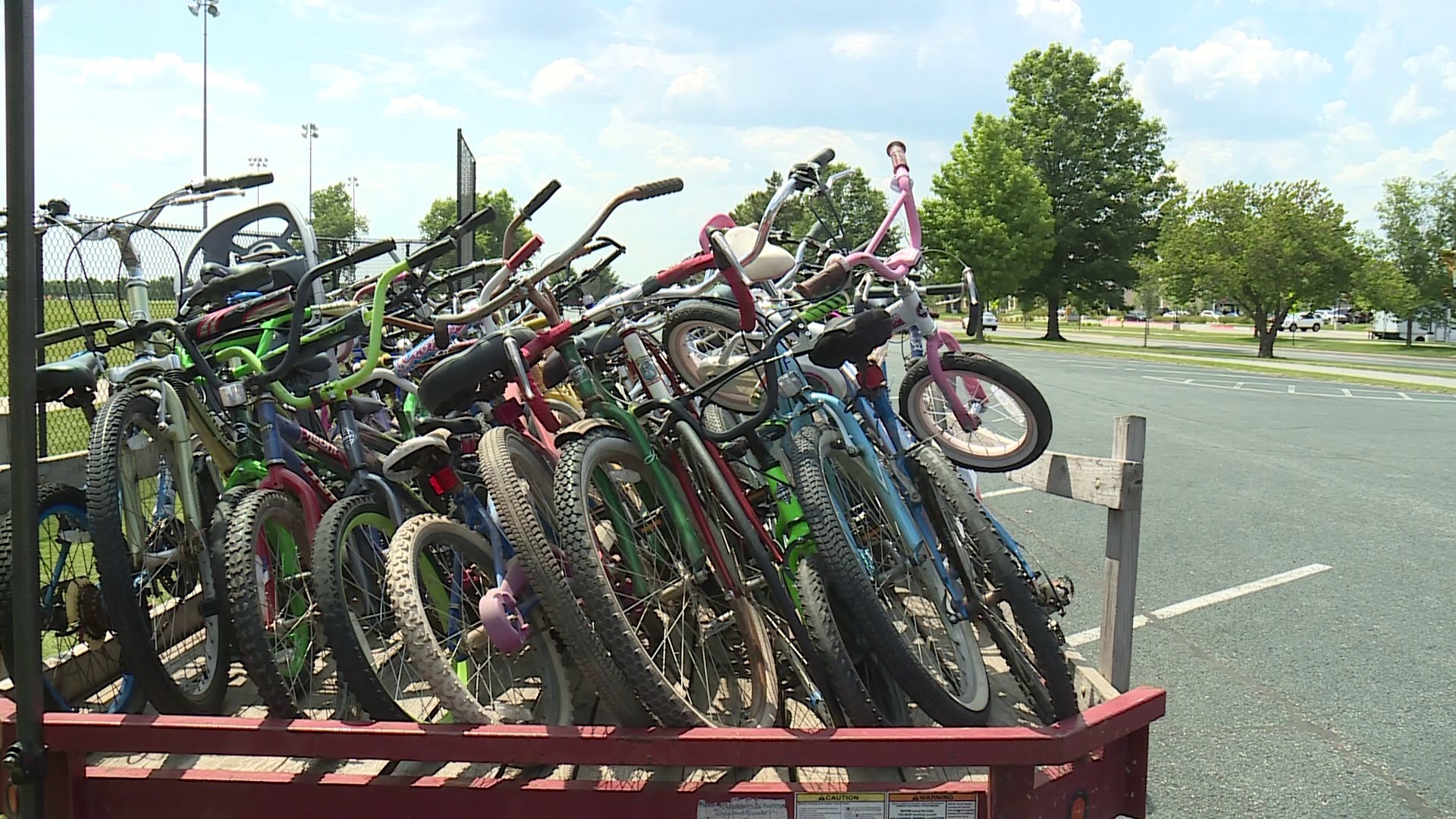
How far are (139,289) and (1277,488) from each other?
8.61 metres

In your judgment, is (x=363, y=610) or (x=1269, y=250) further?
(x=1269, y=250)

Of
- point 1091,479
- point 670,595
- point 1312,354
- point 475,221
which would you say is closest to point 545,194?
point 475,221

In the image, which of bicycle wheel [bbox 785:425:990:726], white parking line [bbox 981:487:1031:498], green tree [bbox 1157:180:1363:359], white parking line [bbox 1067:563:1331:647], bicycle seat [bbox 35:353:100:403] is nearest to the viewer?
bicycle wheel [bbox 785:425:990:726]

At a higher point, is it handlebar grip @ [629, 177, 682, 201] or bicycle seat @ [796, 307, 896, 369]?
handlebar grip @ [629, 177, 682, 201]

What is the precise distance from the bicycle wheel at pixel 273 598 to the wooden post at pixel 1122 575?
7.07 feet

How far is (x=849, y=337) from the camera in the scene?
279 centimetres

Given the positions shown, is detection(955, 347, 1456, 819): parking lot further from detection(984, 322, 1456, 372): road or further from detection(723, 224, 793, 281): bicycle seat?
detection(984, 322, 1456, 372): road

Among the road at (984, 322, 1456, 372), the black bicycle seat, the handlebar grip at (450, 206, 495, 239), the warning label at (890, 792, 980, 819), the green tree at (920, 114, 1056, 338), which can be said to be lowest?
the warning label at (890, 792, 980, 819)

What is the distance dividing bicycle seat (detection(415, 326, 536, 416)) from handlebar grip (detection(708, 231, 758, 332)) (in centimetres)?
63

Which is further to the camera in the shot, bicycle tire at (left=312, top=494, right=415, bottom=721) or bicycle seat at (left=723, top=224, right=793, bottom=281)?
bicycle seat at (left=723, top=224, right=793, bottom=281)

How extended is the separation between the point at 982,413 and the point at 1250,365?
81.9ft

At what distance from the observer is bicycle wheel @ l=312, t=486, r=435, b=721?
7.20 ft

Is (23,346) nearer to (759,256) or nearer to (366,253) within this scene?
(366,253)

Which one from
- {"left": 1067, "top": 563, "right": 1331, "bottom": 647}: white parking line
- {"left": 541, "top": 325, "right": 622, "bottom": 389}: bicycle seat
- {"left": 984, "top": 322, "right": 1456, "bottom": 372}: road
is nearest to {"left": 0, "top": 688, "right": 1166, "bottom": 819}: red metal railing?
{"left": 541, "top": 325, "right": 622, "bottom": 389}: bicycle seat
